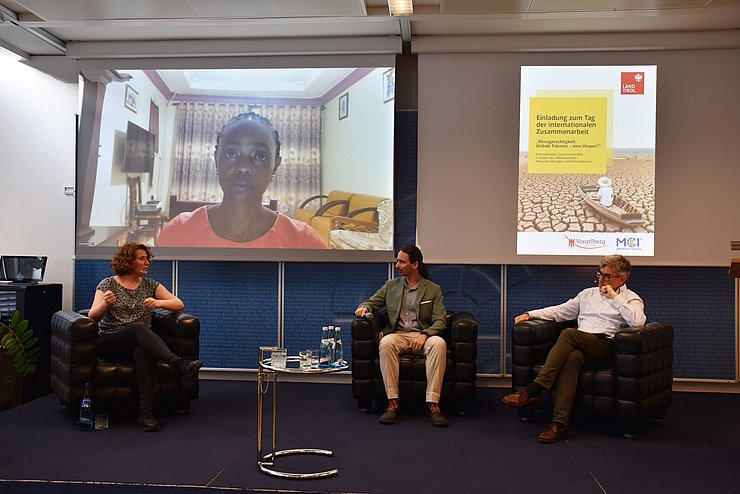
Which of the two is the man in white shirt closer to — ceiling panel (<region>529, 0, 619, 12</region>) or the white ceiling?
ceiling panel (<region>529, 0, 619, 12</region>)

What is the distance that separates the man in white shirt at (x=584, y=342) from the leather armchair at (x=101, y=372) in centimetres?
204

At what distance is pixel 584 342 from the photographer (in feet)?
13.7

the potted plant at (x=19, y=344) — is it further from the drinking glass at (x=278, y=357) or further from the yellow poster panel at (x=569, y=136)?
the yellow poster panel at (x=569, y=136)

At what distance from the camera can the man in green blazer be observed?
439cm

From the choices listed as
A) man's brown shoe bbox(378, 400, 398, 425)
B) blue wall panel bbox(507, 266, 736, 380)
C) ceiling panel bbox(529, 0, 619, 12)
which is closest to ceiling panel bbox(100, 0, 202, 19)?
ceiling panel bbox(529, 0, 619, 12)

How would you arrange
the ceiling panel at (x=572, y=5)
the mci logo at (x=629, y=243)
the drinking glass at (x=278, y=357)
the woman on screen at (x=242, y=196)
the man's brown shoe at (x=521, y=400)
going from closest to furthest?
the drinking glass at (x=278, y=357)
the man's brown shoe at (x=521, y=400)
the ceiling panel at (x=572, y=5)
the mci logo at (x=629, y=243)
the woman on screen at (x=242, y=196)

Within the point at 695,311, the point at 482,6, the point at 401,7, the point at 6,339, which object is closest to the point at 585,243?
the point at 695,311

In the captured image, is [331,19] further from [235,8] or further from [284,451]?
[284,451]

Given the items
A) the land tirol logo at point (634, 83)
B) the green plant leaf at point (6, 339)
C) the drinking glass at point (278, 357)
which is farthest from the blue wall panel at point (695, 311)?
the green plant leaf at point (6, 339)

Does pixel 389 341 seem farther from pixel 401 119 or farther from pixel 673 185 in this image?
pixel 673 185

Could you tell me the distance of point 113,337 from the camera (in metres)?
4.28

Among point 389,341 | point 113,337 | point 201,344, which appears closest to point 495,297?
point 389,341

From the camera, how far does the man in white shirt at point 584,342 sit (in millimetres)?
4066

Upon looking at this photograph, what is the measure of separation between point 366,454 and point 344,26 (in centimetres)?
319
